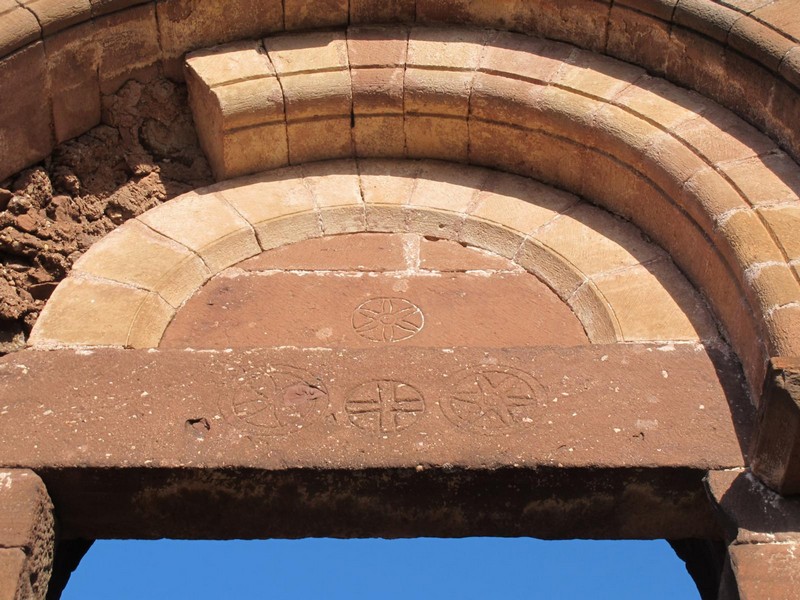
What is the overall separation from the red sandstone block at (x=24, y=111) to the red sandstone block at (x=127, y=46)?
342mm

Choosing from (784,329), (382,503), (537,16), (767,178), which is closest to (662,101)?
(767,178)

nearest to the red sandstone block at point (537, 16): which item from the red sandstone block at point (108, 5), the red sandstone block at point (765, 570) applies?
the red sandstone block at point (108, 5)

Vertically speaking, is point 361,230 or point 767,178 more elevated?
point 361,230

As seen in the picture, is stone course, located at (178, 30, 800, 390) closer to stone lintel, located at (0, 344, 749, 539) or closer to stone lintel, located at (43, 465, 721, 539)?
stone lintel, located at (0, 344, 749, 539)

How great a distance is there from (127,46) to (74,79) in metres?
0.32

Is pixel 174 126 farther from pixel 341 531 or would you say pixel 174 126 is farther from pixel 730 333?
pixel 730 333

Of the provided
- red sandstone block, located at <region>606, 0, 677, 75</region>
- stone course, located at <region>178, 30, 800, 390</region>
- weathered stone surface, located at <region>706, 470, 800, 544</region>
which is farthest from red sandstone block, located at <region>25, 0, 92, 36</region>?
weathered stone surface, located at <region>706, 470, 800, 544</region>

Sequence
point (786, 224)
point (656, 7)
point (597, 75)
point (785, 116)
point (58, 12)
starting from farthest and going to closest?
point (597, 75) → point (656, 7) → point (58, 12) → point (785, 116) → point (786, 224)

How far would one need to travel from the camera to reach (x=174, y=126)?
21.9 feet

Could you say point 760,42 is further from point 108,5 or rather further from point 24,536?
point 24,536

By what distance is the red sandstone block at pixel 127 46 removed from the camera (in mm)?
6402

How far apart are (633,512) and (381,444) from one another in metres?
1.01

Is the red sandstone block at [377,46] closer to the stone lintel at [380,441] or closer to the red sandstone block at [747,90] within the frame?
the red sandstone block at [747,90]

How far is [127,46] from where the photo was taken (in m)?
6.48
